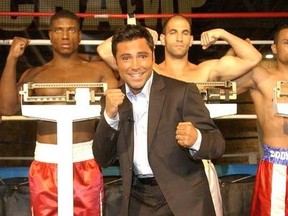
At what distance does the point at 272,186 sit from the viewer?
2361 millimetres

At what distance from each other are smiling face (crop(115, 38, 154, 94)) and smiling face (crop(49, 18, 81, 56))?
703 mm

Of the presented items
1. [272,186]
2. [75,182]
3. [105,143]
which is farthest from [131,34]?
[272,186]

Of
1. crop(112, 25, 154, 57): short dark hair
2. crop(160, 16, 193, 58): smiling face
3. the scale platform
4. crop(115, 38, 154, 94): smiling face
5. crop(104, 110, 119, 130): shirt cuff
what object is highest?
crop(160, 16, 193, 58): smiling face

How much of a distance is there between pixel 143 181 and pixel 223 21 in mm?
4108

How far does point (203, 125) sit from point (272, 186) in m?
0.92

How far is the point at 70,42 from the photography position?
2326 mm

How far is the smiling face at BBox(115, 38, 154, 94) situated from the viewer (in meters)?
1.65

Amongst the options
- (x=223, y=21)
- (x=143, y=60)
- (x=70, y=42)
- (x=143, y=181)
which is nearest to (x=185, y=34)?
(x=70, y=42)

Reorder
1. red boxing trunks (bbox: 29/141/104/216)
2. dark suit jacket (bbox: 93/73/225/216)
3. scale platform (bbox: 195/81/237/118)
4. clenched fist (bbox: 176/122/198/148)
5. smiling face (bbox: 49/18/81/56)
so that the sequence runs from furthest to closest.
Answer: smiling face (bbox: 49/18/81/56), red boxing trunks (bbox: 29/141/104/216), scale platform (bbox: 195/81/237/118), dark suit jacket (bbox: 93/73/225/216), clenched fist (bbox: 176/122/198/148)

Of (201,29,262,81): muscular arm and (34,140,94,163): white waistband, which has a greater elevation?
(201,29,262,81): muscular arm

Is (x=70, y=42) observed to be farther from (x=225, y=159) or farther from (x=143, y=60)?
(x=225, y=159)

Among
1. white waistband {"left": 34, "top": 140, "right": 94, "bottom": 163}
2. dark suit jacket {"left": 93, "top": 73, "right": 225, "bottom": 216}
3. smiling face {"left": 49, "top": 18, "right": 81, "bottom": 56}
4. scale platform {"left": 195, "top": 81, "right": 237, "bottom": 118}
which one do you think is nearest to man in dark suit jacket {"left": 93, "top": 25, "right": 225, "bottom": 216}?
dark suit jacket {"left": 93, "top": 73, "right": 225, "bottom": 216}

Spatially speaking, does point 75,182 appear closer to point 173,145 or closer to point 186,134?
point 173,145

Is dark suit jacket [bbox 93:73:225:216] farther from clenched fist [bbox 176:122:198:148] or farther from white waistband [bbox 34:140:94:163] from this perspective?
white waistband [bbox 34:140:94:163]
